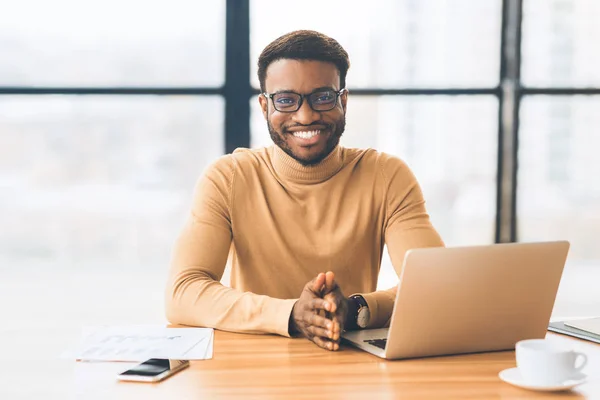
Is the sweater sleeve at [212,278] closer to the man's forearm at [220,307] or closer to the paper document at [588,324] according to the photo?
the man's forearm at [220,307]

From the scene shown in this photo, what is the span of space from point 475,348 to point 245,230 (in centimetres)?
80

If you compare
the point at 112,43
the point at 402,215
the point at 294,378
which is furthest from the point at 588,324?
the point at 112,43

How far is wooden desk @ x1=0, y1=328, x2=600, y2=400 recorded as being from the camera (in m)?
1.27

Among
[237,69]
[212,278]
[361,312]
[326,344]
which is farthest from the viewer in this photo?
[237,69]

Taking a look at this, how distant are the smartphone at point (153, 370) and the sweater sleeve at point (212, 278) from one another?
29cm

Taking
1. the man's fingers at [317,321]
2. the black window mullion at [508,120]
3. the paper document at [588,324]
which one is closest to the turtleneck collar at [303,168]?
the man's fingers at [317,321]

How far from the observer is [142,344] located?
157cm

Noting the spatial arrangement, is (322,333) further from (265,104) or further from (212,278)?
(265,104)

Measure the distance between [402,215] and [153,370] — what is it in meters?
0.99

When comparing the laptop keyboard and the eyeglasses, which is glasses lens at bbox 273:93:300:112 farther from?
the laptop keyboard

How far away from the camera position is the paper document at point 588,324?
1.72m

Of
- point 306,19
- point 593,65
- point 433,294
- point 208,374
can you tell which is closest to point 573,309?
point 593,65

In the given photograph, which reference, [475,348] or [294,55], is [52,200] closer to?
[294,55]

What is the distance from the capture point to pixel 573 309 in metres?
3.37
